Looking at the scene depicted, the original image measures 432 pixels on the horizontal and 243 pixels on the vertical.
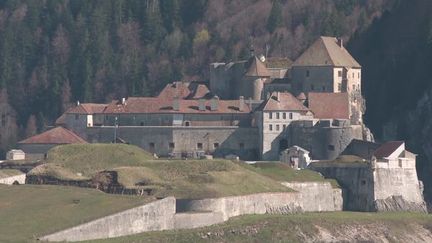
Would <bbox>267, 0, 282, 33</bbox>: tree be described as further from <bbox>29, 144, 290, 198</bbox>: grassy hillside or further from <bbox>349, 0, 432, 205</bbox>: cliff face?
<bbox>29, 144, 290, 198</bbox>: grassy hillside

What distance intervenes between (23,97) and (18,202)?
76582 mm

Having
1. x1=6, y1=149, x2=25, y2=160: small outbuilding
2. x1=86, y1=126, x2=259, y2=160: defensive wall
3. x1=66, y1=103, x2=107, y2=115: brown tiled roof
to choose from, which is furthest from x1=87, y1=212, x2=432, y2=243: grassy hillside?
x1=66, y1=103, x2=107, y2=115: brown tiled roof

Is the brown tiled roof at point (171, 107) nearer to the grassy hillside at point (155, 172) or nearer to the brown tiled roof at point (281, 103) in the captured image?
the brown tiled roof at point (281, 103)

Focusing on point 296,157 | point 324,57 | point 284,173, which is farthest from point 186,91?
point 284,173

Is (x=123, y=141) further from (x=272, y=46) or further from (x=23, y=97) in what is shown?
(x=23, y=97)

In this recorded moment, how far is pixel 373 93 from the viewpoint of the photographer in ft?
494

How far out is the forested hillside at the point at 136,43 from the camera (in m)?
174

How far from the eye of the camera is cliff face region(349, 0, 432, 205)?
141 meters

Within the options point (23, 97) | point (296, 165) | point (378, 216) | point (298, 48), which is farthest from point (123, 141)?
point (23, 97)

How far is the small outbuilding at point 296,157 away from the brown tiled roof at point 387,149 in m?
4.52

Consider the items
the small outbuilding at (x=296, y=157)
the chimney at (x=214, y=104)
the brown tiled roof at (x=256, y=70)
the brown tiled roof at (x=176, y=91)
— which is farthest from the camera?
the brown tiled roof at (x=176, y=91)

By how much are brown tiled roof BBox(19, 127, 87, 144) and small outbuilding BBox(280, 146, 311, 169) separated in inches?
520

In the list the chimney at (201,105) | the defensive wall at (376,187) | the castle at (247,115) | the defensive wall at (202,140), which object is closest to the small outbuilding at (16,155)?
the castle at (247,115)

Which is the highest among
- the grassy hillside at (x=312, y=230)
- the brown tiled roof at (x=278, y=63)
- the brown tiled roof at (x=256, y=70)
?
the brown tiled roof at (x=278, y=63)
